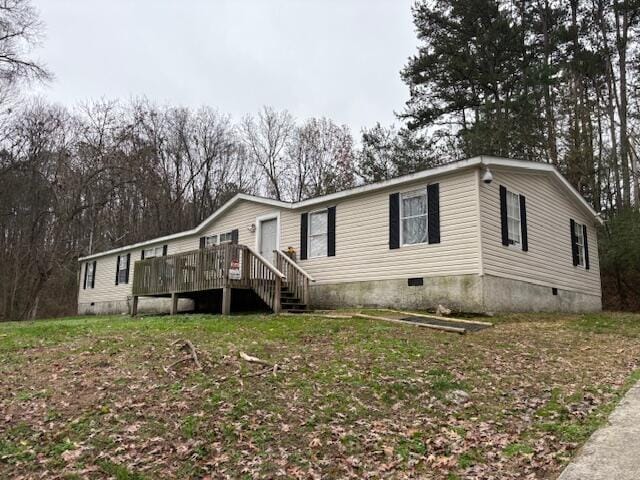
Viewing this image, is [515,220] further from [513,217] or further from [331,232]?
[331,232]

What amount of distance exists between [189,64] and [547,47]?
1827cm

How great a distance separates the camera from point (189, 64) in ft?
88.3

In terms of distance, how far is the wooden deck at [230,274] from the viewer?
1233cm

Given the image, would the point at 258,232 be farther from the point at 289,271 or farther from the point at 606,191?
the point at 606,191

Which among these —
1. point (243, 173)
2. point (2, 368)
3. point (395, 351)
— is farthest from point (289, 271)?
point (243, 173)

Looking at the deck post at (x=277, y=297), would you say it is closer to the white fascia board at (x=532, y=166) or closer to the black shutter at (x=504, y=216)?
the black shutter at (x=504, y=216)

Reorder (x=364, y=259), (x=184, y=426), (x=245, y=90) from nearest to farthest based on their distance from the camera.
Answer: (x=184, y=426) < (x=364, y=259) < (x=245, y=90)

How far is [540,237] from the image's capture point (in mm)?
13125

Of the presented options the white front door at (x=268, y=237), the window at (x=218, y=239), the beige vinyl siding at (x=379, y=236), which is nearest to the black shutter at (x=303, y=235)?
the beige vinyl siding at (x=379, y=236)

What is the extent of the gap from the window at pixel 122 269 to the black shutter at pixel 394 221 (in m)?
13.5

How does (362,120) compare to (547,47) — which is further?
(362,120)

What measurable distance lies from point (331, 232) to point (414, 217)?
2.59m

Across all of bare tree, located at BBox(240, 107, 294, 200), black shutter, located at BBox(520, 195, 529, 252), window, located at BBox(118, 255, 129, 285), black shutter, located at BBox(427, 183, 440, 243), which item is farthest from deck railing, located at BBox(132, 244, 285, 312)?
bare tree, located at BBox(240, 107, 294, 200)

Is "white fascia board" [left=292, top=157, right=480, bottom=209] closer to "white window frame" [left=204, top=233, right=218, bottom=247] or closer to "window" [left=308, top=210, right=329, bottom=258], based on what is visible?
"window" [left=308, top=210, right=329, bottom=258]
